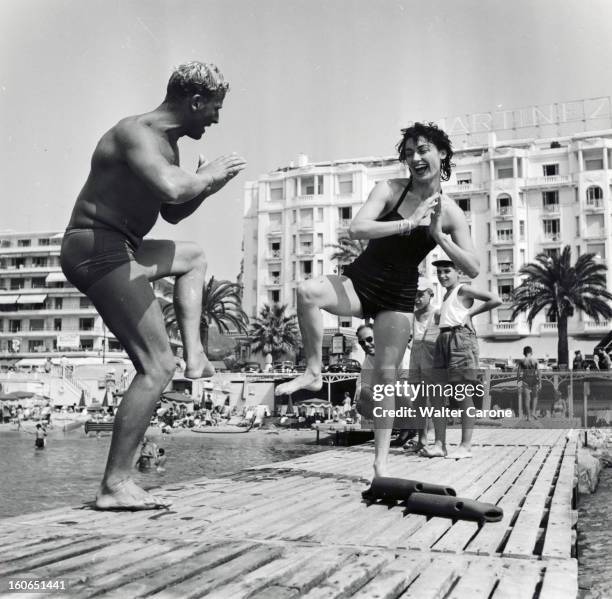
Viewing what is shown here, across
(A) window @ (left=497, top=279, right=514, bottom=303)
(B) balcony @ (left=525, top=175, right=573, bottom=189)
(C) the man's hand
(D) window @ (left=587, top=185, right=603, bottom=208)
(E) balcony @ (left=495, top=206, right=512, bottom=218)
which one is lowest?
(C) the man's hand

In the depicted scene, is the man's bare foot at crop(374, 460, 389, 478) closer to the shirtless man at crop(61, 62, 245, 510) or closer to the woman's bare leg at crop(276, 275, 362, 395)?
the woman's bare leg at crop(276, 275, 362, 395)

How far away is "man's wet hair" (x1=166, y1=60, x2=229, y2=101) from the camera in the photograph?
12.4 feet

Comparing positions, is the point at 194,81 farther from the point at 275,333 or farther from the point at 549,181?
the point at 549,181

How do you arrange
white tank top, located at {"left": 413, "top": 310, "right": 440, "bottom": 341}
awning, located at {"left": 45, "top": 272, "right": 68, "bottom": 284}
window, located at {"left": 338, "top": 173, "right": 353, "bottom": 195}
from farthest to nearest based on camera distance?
awning, located at {"left": 45, "top": 272, "right": 68, "bottom": 284}
window, located at {"left": 338, "top": 173, "right": 353, "bottom": 195}
white tank top, located at {"left": 413, "top": 310, "right": 440, "bottom": 341}

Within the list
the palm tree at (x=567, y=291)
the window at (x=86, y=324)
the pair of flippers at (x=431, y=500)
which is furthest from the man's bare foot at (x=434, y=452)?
the window at (x=86, y=324)

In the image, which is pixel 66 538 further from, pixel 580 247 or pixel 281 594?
pixel 580 247

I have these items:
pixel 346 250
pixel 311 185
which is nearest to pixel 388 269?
pixel 346 250

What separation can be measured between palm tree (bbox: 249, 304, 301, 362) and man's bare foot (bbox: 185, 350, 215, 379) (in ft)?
237

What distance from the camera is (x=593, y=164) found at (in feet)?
242

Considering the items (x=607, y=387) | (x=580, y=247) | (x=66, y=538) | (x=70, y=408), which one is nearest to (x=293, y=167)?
(x=580, y=247)

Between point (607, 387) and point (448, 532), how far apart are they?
15129 millimetres

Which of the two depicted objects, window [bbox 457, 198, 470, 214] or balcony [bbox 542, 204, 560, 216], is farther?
window [bbox 457, 198, 470, 214]

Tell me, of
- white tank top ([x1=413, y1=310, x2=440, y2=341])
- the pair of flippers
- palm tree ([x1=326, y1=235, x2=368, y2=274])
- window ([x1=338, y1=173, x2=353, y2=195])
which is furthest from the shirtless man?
window ([x1=338, y1=173, x2=353, y2=195])

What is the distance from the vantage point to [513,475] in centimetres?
550
